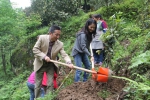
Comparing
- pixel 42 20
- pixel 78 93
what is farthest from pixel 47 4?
pixel 78 93

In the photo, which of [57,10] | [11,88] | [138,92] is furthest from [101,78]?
[57,10]

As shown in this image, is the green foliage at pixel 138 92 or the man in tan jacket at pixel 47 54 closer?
the green foliage at pixel 138 92

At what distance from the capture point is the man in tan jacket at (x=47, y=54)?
214 inches

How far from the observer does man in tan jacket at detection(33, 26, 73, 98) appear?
17.8 ft

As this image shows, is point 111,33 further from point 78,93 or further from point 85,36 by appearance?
point 78,93

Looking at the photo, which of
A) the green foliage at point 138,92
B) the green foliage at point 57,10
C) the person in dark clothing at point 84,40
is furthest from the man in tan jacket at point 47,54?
the green foliage at point 57,10

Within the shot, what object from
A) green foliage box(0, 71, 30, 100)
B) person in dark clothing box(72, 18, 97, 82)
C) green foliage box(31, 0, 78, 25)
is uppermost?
green foliage box(31, 0, 78, 25)

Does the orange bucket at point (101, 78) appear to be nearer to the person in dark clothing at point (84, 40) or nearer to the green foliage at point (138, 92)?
the green foliage at point (138, 92)

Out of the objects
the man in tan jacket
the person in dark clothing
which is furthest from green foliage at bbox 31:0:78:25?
the man in tan jacket

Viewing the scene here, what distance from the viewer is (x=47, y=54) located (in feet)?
18.8

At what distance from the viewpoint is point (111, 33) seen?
5582 mm

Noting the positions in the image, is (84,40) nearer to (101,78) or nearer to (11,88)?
(101,78)

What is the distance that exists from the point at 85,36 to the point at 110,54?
78cm

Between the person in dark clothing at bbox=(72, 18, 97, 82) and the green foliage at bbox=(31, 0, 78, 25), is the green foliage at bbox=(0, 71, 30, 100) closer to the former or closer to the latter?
the green foliage at bbox=(31, 0, 78, 25)
